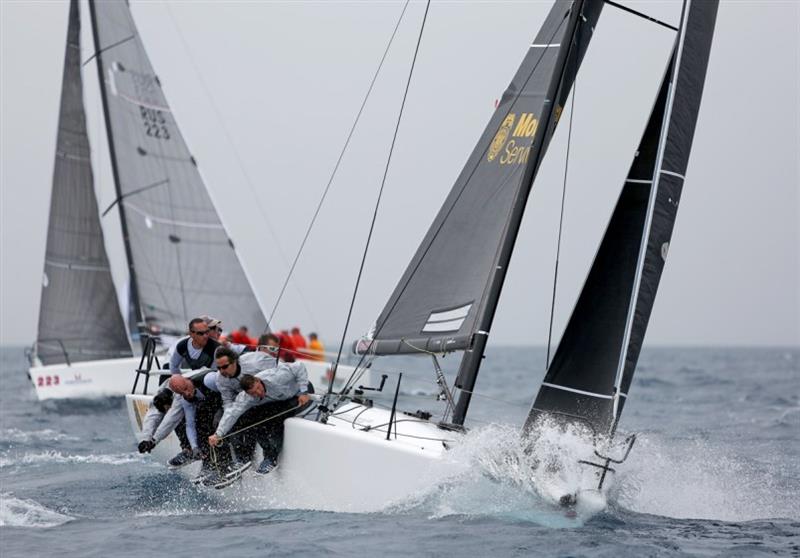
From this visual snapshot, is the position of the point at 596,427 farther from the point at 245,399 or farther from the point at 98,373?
the point at 98,373

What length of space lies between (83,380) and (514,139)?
11919 mm

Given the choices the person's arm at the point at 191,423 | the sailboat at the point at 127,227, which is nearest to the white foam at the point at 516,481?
the person's arm at the point at 191,423

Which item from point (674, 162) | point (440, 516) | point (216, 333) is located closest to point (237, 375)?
point (216, 333)

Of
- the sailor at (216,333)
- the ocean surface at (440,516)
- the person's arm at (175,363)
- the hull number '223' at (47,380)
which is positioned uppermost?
the sailor at (216,333)

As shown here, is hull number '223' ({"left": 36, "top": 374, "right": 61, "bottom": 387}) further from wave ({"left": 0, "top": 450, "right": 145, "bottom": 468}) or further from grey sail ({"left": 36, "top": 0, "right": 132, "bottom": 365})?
wave ({"left": 0, "top": 450, "right": 145, "bottom": 468})

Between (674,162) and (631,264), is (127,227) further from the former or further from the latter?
(674,162)

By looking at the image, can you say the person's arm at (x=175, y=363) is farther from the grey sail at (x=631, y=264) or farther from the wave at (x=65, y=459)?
the grey sail at (x=631, y=264)

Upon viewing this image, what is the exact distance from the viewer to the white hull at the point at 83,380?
18.2 meters

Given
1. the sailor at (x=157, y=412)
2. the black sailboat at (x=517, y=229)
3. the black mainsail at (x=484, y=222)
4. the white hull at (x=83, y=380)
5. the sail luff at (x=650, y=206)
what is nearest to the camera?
the sail luff at (x=650, y=206)

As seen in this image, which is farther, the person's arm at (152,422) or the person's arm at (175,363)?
the person's arm at (175,363)

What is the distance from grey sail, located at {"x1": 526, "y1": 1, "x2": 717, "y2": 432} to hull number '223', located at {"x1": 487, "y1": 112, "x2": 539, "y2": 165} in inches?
34.7

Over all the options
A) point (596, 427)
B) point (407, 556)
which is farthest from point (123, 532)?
point (596, 427)

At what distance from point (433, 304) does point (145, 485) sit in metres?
2.80

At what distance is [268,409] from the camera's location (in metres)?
8.02
